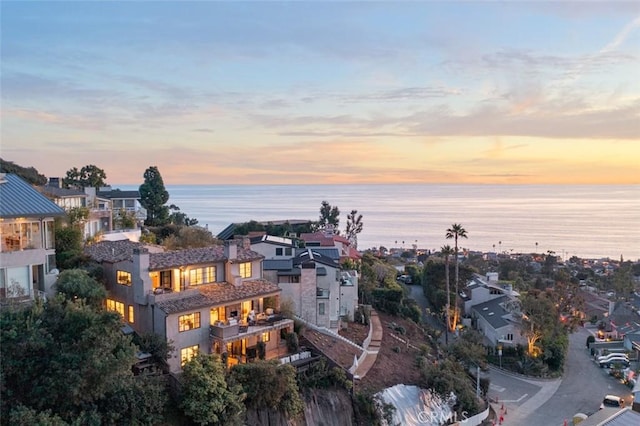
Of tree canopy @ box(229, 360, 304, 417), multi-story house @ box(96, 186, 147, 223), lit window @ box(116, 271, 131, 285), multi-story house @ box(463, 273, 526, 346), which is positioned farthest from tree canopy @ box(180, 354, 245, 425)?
multi-story house @ box(96, 186, 147, 223)

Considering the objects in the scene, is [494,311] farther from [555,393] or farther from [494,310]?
[555,393]

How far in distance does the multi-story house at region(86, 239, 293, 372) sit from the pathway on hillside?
449cm

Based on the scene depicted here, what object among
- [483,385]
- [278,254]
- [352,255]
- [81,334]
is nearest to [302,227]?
[352,255]

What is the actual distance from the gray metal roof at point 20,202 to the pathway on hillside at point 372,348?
1642 cm

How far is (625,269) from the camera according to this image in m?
65.6

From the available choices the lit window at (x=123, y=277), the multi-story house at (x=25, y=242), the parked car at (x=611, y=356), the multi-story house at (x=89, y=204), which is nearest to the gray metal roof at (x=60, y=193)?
the multi-story house at (x=89, y=204)

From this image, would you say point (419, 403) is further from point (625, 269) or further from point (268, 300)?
point (625, 269)

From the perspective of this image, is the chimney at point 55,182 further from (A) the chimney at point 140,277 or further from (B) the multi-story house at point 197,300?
(A) the chimney at point 140,277

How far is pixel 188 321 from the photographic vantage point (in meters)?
21.1

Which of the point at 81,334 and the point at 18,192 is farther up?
the point at 18,192

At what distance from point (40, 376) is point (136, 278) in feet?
22.6

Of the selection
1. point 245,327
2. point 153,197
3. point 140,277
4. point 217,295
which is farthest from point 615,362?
point 153,197

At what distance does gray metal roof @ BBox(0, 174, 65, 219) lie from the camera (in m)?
19.8

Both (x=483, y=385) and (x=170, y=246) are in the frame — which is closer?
(x=483, y=385)
